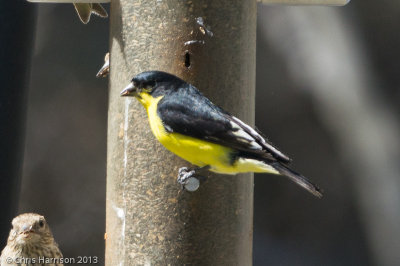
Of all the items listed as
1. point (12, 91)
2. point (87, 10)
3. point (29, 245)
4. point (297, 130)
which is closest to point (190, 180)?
point (87, 10)

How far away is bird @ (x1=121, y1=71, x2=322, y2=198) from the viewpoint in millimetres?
4449

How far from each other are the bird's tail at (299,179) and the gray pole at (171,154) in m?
0.98

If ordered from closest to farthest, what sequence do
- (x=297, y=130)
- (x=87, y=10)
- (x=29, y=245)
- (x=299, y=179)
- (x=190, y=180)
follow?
(x=299, y=179)
(x=190, y=180)
(x=87, y=10)
(x=29, y=245)
(x=297, y=130)

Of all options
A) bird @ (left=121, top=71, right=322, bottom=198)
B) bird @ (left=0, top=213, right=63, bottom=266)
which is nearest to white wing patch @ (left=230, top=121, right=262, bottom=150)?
bird @ (left=121, top=71, right=322, bottom=198)

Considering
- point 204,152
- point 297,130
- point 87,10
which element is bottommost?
point 204,152

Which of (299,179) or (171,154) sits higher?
(171,154)

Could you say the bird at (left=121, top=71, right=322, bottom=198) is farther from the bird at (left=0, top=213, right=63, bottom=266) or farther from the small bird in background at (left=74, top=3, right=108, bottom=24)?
the bird at (left=0, top=213, right=63, bottom=266)

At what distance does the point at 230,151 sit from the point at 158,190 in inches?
34.9

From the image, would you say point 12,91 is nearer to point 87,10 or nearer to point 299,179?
point 87,10

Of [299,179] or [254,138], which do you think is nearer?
[299,179]

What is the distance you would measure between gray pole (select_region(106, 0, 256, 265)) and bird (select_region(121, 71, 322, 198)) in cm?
55

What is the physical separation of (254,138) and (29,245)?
2.69m

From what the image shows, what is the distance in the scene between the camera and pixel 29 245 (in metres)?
Result: 6.55

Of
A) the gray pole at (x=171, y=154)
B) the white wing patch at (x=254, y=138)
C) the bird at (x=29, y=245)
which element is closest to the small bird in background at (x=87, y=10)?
the gray pole at (x=171, y=154)
